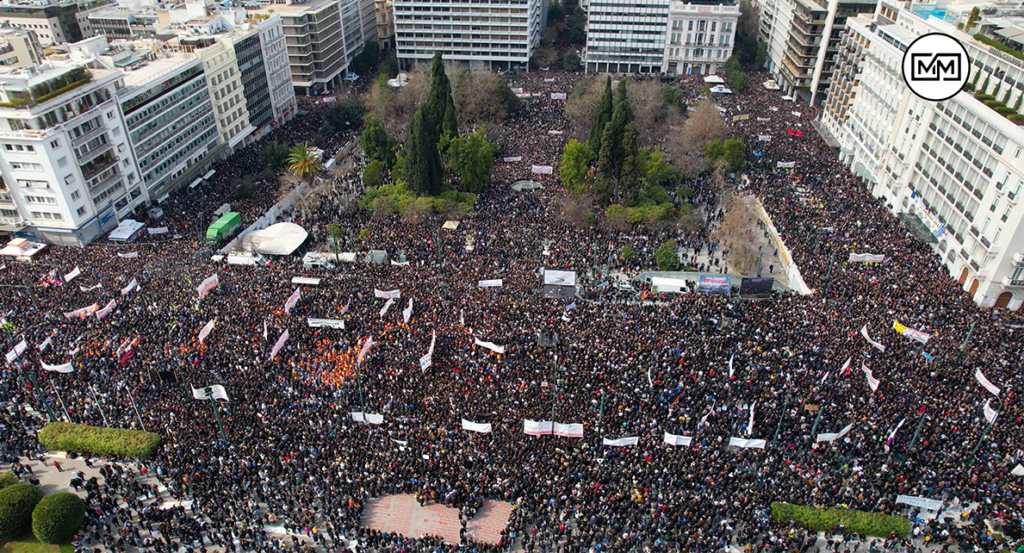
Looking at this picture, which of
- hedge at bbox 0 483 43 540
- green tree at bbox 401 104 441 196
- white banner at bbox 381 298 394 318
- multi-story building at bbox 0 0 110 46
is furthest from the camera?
multi-story building at bbox 0 0 110 46

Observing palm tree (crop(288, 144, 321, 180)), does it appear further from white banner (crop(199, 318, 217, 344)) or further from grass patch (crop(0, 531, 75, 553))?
grass patch (crop(0, 531, 75, 553))

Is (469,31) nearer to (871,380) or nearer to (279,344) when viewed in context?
(279,344)

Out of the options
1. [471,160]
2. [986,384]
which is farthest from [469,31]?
[986,384]

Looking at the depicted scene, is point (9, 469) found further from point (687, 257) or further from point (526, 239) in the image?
point (687, 257)

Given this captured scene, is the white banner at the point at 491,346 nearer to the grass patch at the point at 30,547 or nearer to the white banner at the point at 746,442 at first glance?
the white banner at the point at 746,442

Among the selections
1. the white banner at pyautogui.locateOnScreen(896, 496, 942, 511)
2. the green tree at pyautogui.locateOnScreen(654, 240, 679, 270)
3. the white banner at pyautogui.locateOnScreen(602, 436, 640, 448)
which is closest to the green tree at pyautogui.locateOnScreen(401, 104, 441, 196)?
the green tree at pyautogui.locateOnScreen(654, 240, 679, 270)
